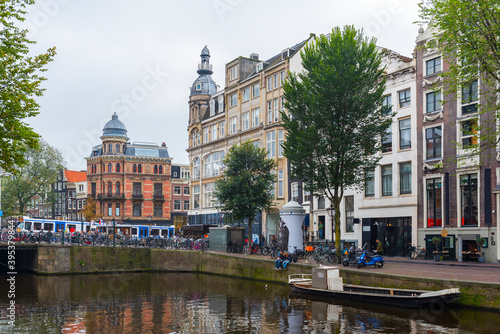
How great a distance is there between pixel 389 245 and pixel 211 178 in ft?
106

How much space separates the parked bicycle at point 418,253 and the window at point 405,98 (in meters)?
11.6

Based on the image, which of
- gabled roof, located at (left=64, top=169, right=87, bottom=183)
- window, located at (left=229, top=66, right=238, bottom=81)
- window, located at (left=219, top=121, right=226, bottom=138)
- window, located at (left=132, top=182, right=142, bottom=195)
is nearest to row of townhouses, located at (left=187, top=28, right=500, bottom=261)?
window, located at (left=229, top=66, right=238, bottom=81)

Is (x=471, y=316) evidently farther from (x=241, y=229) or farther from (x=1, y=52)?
(x=241, y=229)

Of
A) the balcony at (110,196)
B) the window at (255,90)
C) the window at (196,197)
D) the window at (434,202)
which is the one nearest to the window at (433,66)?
the window at (434,202)

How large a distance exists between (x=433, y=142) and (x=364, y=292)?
1869 cm

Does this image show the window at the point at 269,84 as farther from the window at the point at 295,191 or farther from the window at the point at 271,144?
the window at the point at 295,191

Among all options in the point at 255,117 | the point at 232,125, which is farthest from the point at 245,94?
the point at 232,125

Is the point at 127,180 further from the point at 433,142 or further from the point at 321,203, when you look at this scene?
the point at 433,142

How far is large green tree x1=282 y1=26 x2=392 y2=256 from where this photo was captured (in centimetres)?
3444

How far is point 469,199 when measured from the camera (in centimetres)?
3812

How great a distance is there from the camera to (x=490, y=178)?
120 ft

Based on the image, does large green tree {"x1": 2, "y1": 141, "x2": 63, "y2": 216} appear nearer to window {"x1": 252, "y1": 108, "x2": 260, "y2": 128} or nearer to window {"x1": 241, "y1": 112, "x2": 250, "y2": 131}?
window {"x1": 241, "y1": 112, "x2": 250, "y2": 131}

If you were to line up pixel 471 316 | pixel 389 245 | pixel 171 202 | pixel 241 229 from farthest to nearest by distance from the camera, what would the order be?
pixel 171 202, pixel 241 229, pixel 389 245, pixel 471 316

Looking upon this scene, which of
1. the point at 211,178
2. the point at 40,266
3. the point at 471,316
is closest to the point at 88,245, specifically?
the point at 40,266
